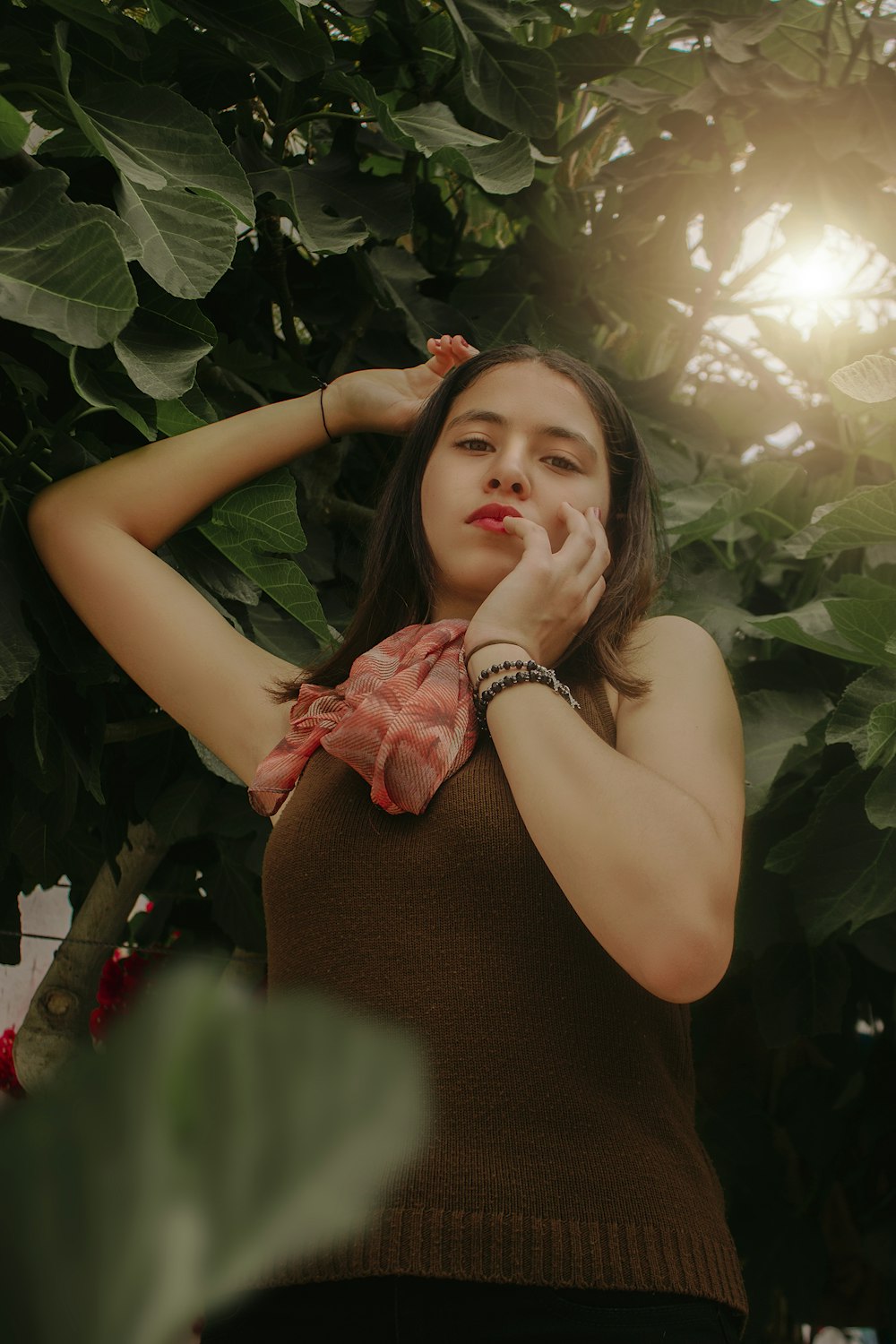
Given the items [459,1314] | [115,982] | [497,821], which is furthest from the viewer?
[115,982]

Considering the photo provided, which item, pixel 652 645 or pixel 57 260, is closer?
pixel 57 260

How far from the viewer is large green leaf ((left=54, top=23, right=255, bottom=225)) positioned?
3.12ft

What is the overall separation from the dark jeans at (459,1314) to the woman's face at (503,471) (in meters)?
0.59

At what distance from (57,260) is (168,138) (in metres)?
0.22

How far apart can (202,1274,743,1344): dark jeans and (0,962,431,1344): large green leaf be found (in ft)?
2.34

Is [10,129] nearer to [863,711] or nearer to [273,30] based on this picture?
[273,30]

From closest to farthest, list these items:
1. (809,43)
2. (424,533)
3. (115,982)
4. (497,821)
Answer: (497,821)
(424,533)
(115,982)
(809,43)

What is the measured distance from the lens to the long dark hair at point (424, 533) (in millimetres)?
1169

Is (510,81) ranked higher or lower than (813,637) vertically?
higher

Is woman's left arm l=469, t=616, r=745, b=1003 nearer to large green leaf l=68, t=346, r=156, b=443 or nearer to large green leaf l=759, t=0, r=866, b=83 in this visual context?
large green leaf l=68, t=346, r=156, b=443

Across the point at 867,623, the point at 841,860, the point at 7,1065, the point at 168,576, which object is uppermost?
the point at 867,623

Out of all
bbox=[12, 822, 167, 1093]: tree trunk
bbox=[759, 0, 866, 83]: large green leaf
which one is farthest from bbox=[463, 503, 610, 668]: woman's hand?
bbox=[759, 0, 866, 83]: large green leaf

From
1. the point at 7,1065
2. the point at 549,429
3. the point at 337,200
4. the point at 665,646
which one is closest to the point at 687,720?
the point at 665,646

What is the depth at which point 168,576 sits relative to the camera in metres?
1.12
